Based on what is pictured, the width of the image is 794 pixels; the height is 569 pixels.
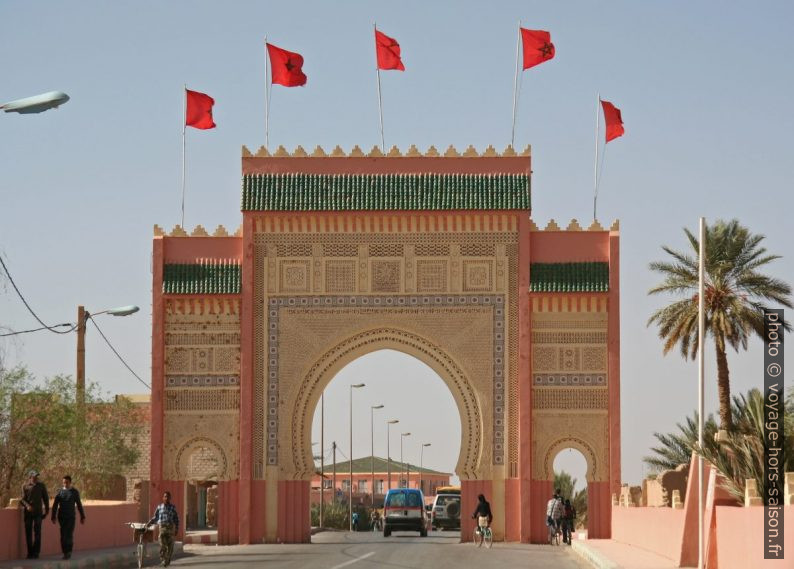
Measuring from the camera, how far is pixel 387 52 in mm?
36812

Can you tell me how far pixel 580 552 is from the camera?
2970 cm

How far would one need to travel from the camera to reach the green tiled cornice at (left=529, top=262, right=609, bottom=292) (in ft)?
115

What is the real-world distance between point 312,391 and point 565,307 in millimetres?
6268

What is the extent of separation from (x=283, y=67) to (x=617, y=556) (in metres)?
16.2

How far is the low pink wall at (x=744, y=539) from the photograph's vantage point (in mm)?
16234

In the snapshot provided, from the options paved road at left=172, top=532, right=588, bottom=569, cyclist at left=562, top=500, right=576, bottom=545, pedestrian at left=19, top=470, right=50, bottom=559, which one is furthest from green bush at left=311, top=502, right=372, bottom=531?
pedestrian at left=19, top=470, right=50, bottom=559

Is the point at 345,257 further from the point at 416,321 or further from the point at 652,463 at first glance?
the point at 652,463

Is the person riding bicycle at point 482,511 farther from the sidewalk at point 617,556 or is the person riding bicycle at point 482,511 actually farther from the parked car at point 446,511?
the parked car at point 446,511

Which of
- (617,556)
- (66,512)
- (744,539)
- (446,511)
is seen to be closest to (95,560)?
(66,512)

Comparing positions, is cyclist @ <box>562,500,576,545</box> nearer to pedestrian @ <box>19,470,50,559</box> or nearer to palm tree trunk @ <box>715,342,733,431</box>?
palm tree trunk @ <box>715,342,733,431</box>

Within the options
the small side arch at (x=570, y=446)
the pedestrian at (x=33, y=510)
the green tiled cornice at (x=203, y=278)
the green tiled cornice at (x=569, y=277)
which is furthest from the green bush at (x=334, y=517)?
the pedestrian at (x=33, y=510)

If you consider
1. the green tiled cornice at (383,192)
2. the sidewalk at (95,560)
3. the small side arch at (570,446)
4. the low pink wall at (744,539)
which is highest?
the green tiled cornice at (383,192)

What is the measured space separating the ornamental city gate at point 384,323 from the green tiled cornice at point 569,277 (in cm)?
3

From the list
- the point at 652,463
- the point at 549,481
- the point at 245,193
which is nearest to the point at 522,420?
the point at 549,481
